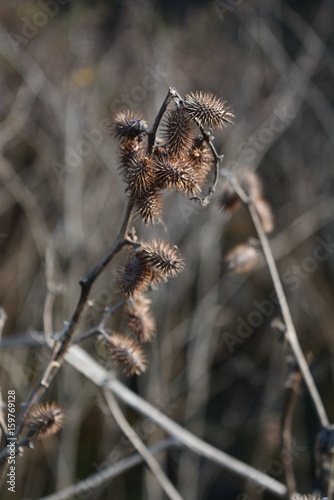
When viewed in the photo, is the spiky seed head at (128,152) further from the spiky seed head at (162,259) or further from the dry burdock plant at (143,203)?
the spiky seed head at (162,259)

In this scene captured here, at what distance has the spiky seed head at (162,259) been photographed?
1.21m

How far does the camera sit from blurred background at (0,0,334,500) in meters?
3.95

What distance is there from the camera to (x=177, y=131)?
1.14 metres

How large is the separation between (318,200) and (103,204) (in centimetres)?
164

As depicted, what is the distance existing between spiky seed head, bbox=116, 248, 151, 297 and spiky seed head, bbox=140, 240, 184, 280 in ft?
0.04

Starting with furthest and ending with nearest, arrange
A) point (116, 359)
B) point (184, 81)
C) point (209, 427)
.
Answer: point (184, 81) < point (209, 427) < point (116, 359)

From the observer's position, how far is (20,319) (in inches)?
167

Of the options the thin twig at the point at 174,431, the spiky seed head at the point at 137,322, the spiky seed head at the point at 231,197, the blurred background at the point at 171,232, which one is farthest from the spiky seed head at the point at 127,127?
the blurred background at the point at 171,232

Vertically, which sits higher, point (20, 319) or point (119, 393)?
point (20, 319)

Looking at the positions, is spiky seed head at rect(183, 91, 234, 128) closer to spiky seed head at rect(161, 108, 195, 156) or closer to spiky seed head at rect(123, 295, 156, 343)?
spiky seed head at rect(161, 108, 195, 156)

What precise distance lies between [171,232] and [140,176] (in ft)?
9.67

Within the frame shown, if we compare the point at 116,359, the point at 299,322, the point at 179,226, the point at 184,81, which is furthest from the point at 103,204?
the point at 116,359

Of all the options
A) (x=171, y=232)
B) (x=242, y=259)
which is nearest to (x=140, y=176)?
(x=242, y=259)

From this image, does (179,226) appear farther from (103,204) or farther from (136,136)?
(136,136)
